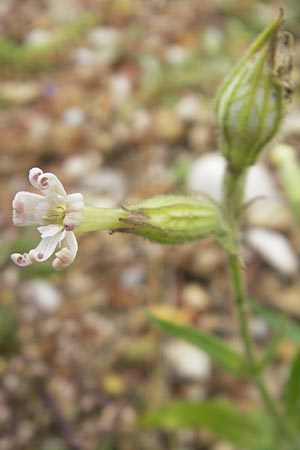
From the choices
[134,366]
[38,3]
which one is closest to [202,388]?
[134,366]

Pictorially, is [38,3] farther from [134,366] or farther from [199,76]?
[134,366]

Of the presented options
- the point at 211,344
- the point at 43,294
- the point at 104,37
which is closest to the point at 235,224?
the point at 211,344

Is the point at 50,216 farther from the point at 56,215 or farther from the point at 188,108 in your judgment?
the point at 188,108

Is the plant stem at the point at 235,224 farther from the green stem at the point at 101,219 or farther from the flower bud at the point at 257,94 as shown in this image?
the green stem at the point at 101,219

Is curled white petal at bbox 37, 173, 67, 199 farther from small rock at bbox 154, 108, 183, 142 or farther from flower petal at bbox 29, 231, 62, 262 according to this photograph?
small rock at bbox 154, 108, 183, 142

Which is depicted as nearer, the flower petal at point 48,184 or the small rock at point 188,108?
the flower petal at point 48,184

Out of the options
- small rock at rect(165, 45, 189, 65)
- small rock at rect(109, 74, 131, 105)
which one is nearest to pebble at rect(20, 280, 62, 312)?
small rock at rect(109, 74, 131, 105)

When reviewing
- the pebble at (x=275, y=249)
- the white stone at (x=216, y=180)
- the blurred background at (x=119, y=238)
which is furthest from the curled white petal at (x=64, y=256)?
the white stone at (x=216, y=180)
